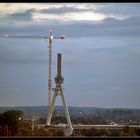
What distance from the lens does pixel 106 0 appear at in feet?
6.75

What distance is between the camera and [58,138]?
6.97ft

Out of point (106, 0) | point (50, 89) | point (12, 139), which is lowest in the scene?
point (12, 139)

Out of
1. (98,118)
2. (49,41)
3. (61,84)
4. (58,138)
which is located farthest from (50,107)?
(58,138)

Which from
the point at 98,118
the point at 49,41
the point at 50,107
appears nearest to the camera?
the point at 98,118

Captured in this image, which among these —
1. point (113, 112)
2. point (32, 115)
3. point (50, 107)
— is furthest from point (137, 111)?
point (50, 107)

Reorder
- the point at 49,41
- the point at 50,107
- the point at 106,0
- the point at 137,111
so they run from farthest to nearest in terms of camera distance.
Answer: the point at 49,41
the point at 50,107
the point at 137,111
the point at 106,0

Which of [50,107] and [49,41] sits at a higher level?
[49,41]

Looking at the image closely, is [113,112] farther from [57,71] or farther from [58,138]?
[58,138]

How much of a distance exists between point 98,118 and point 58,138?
30.6 ft

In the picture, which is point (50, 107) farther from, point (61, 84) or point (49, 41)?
point (49, 41)

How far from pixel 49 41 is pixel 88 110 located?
9519mm

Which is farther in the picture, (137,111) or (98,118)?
(98,118)

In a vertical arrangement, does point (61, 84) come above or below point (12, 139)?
above

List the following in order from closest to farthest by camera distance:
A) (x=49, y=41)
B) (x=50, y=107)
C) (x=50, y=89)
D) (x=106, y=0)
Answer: (x=106, y=0)
(x=50, y=107)
(x=50, y=89)
(x=49, y=41)
